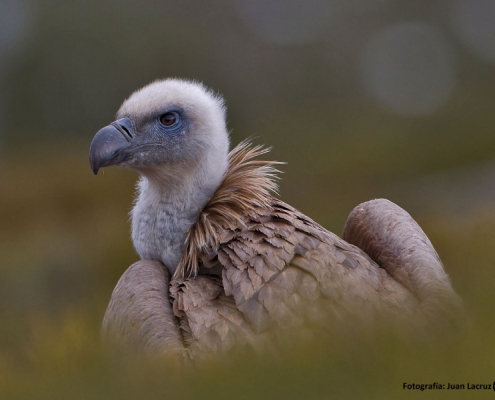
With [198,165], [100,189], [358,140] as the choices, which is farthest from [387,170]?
[198,165]

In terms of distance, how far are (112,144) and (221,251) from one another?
904 mm

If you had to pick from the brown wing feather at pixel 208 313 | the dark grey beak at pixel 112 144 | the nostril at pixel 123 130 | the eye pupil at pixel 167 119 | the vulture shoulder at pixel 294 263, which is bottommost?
the brown wing feather at pixel 208 313

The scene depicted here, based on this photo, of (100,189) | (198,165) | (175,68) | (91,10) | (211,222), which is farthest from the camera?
(91,10)

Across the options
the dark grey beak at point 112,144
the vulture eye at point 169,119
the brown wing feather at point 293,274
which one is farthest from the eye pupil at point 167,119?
the brown wing feather at point 293,274

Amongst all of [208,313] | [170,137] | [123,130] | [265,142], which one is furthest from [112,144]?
[265,142]

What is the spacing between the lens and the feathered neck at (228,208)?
344 centimetres

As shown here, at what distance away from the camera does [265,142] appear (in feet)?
73.7

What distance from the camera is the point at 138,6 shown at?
32.5m

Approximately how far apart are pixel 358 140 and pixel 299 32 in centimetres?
1104

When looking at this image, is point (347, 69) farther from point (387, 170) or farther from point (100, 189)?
point (100, 189)

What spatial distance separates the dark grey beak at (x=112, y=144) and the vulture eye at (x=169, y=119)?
0.68ft

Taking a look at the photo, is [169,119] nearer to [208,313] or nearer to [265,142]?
[208,313]

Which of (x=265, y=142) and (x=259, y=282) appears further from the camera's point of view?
(x=265, y=142)

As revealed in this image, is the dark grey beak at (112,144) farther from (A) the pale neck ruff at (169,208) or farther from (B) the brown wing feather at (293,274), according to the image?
(B) the brown wing feather at (293,274)
